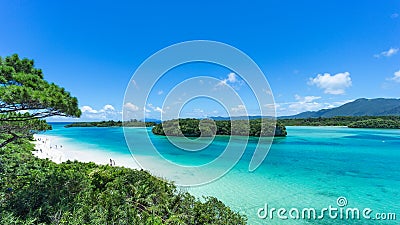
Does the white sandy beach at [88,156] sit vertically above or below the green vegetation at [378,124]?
below

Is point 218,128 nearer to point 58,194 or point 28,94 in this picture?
point 58,194

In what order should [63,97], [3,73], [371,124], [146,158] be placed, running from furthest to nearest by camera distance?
1. [371,124]
2. [146,158]
3. [63,97]
4. [3,73]

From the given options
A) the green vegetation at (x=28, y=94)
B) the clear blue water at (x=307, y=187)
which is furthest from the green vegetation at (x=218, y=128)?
the green vegetation at (x=28, y=94)

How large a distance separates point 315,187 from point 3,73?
1731cm

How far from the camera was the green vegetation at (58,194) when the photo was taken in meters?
4.30

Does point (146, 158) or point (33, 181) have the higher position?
point (33, 181)

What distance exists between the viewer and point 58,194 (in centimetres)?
582

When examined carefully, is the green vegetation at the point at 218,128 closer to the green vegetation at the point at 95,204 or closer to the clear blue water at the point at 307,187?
the clear blue water at the point at 307,187

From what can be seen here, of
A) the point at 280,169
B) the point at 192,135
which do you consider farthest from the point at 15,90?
the point at 192,135

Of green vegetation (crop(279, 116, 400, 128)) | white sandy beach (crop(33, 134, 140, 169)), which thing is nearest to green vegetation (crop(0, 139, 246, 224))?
white sandy beach (crop(33, 134, 140, 169))

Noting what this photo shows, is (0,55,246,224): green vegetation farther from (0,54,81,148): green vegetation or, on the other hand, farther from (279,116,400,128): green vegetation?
(279,116,400,128): green vegetation

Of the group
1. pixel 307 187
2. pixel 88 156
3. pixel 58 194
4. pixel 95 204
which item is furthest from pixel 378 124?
pixel 58 194

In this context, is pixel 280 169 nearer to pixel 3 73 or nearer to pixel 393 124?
pixel 3 73

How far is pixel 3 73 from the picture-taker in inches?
167
